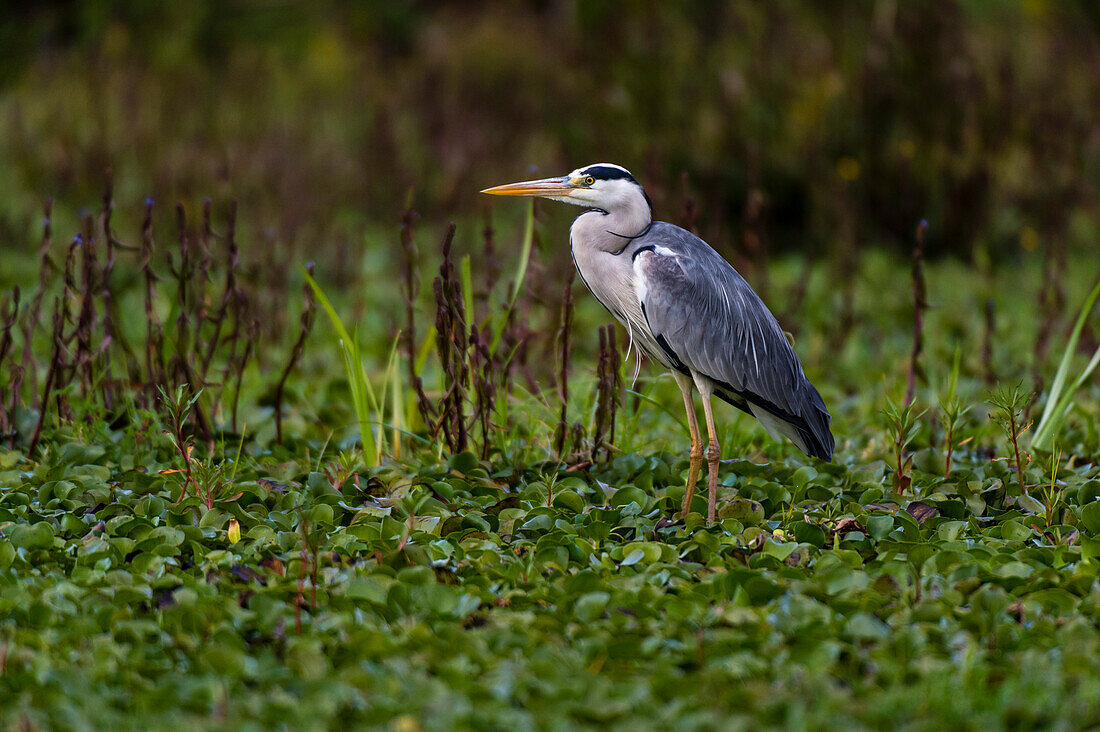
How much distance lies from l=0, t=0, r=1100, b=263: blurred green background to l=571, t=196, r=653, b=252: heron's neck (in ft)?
11.4

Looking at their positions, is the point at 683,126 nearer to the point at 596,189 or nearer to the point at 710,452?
the point at 596,189

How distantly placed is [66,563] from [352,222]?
6947 millimetres

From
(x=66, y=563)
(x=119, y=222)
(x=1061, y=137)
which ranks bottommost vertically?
(x=66, y=563)

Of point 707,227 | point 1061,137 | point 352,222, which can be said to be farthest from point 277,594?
point 1061,137

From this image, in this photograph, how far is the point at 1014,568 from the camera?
127 inches

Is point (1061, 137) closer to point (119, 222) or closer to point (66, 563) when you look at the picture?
point (119, 222)

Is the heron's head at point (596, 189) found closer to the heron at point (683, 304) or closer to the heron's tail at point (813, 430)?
the heron at point (683, 304)

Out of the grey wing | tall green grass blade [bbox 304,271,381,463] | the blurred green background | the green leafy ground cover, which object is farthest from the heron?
the blurred green background

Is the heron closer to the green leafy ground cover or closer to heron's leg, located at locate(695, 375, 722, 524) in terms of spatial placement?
heron's leg, located at locate(695, 375, 722, 524)

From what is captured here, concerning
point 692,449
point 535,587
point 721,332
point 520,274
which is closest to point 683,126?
point 520,274

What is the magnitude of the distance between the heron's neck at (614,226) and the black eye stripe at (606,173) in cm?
9

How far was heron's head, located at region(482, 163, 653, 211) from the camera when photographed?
4.05m

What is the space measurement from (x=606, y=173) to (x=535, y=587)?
1.52 metres

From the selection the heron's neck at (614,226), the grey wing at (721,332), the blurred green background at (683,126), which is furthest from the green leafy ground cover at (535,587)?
the blurred green background at (683,126)
